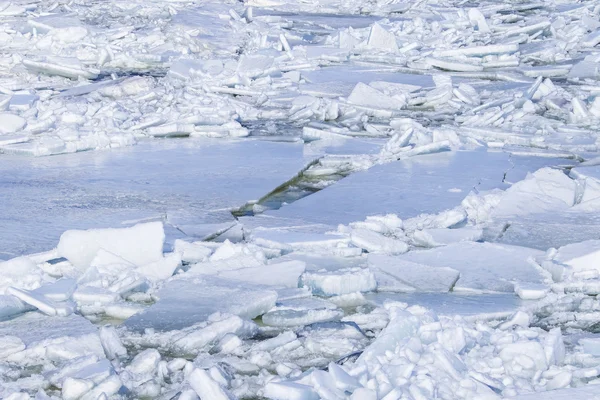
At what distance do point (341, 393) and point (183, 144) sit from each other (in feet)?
15.7

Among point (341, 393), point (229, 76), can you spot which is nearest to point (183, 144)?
point (229, 76)

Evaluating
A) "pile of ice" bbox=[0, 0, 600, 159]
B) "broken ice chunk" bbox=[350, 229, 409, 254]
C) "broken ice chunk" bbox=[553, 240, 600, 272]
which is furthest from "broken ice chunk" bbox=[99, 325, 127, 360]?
"pile of ice" bbox=[0, 0, 600, 159]

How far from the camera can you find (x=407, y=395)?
306cm

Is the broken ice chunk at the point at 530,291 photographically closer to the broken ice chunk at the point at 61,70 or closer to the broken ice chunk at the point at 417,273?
the broken ice chunk at the point at 417,273

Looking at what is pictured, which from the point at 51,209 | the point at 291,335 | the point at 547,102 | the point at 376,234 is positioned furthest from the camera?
the point at 547,102

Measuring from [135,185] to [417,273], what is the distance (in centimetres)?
254

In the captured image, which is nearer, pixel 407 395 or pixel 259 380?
pixel 407 395

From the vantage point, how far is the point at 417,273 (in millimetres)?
4418

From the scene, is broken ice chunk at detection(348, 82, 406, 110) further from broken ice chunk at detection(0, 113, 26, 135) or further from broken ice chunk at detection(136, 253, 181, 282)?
broken ice chunk at detection(136, 253, 181, 282)

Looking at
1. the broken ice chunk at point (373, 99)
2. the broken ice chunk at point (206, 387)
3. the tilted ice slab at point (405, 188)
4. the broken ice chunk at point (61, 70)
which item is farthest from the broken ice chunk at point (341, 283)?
the broken ice chunk at point (61, 70)

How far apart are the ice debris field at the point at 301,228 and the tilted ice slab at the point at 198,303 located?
1 cm

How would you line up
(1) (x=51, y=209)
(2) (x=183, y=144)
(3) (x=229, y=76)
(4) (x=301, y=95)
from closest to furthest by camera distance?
1. (1) (x=51, y=209)
2. (2) (x=183, y=144)
3. (4) (x=301, y=95)
4. (3) (x=229, y=76)

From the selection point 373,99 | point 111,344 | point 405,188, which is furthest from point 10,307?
point 373,99

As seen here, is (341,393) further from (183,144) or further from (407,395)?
(183,144)
